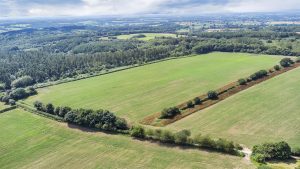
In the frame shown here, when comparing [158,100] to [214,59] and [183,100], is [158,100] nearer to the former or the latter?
[183,100]

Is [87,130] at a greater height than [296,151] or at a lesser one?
lesser

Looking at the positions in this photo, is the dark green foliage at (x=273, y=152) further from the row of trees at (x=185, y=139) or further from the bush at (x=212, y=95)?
the bush at (x=212, y=95)

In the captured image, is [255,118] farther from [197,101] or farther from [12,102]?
[12,102]

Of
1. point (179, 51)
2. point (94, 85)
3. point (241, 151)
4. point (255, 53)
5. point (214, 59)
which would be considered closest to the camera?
point (241, 151)

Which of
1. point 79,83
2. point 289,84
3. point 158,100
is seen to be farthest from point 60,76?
point 289,84

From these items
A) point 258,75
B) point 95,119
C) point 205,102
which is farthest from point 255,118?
point 258,75

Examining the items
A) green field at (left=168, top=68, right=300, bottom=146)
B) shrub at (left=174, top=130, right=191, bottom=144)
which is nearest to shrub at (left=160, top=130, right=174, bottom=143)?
shrub at (left=174, top=130, right=191, bottom=144)
